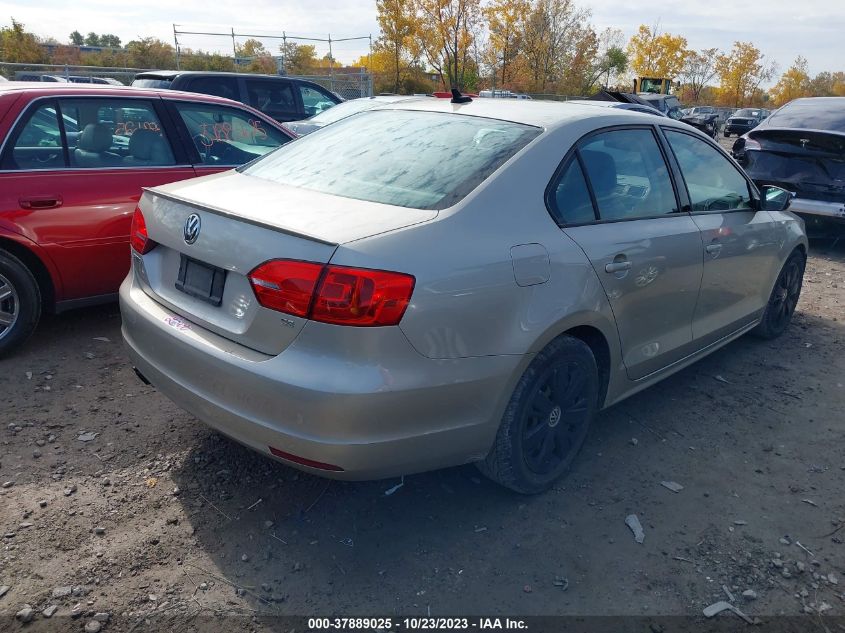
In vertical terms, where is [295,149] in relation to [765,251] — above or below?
above

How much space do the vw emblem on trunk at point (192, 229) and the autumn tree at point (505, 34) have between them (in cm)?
4624

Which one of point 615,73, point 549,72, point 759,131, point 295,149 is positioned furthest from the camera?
point 615,73

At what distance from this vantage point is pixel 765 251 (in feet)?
15.4

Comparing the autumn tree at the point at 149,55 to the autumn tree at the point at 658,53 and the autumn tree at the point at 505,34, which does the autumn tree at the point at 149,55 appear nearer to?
the autumn tree at the point at 505,34

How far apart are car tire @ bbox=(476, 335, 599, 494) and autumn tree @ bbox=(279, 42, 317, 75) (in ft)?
90.0

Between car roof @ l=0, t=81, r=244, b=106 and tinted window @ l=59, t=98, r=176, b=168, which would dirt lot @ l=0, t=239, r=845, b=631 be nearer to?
tinted window @ l=59, t=98, r=176, b=168

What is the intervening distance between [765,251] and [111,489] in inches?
167

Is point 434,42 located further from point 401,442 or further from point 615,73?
point 401,442

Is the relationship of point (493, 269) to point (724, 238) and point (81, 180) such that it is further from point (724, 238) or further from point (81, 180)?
point (81, 180)

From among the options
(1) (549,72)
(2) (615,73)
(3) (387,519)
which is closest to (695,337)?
(3) (387,519)

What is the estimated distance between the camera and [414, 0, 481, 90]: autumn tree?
138 feet

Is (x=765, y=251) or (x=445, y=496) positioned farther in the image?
(x=765, y=251)

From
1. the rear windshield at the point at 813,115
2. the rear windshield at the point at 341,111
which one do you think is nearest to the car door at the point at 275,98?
the rear windshield at the point at 341,111

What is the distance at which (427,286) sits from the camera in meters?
2.43
